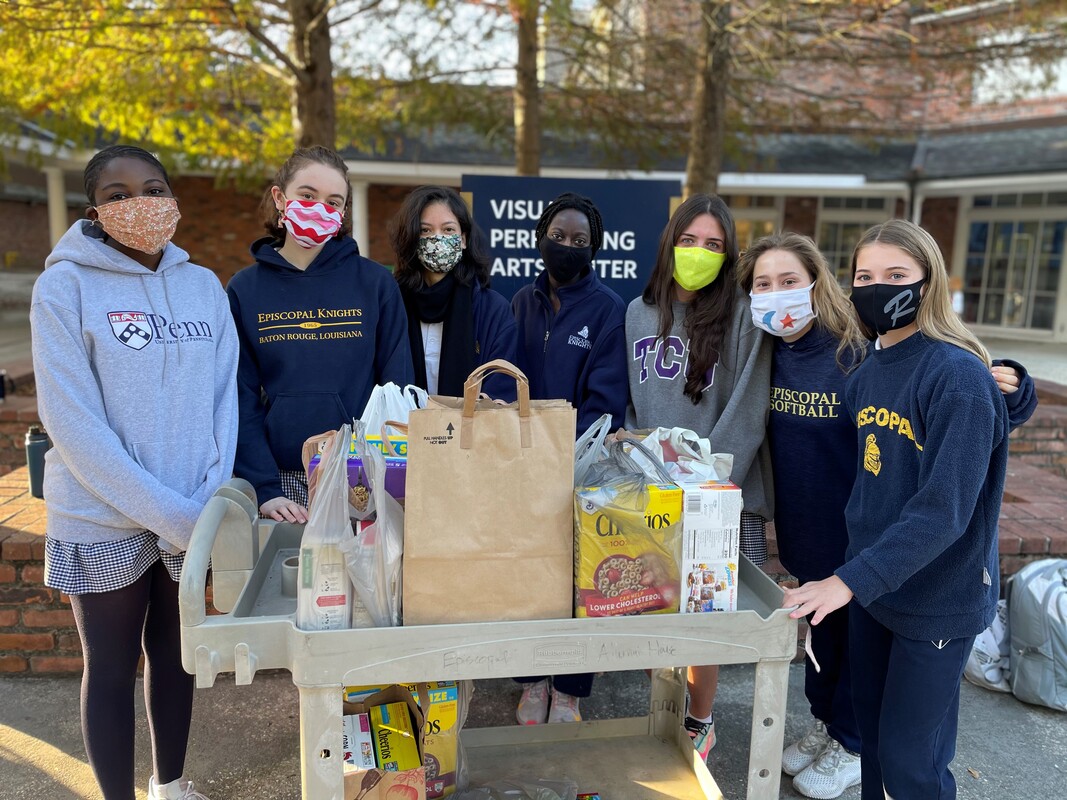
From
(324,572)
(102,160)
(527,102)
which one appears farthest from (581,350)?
(527,102)

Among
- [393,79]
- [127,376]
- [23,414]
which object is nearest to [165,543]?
[127,376]

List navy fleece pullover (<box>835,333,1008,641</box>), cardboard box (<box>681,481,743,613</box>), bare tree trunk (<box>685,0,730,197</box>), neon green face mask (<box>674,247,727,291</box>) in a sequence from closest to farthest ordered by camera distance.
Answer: cardboard box (<box>681,481,743,613</box>), navy fleece pullover (<box>835,333,1008,641</box>), neon green face mask (<box>674,247,727,291</box>), bare tree trunk (<box>685,0,730,197</box>)

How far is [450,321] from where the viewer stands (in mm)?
2805

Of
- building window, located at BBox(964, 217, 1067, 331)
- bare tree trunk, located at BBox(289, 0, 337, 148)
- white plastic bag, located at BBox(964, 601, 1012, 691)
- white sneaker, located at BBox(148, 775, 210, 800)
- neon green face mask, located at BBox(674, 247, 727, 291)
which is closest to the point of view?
white sneaker, located at BBox(148, 775, 210, 800)

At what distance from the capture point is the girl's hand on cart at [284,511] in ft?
7.18

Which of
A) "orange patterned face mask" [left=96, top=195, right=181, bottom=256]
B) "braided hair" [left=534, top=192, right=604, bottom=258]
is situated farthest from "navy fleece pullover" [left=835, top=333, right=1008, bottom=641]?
"orange patterned face mask" [left=96, top=195, right=181, bottom=256]

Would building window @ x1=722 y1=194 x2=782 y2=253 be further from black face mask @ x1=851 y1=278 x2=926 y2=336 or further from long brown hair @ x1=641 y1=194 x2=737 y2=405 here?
black face mask @ x1=851 y1=278 x2=926 y2=336

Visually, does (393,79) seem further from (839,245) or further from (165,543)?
(839,245)

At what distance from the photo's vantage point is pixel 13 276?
73.0 feet

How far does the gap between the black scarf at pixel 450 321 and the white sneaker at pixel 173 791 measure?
1491mm

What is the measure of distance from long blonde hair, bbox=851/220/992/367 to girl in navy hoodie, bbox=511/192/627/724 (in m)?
1.03

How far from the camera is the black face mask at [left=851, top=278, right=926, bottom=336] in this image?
198 centimetres

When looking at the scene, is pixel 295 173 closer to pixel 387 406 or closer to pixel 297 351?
pixel 297 351

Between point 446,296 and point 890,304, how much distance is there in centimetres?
149
